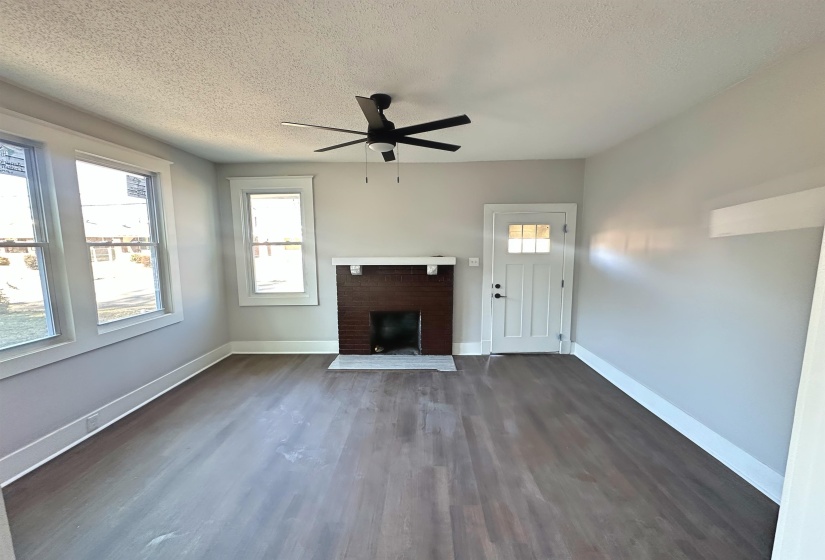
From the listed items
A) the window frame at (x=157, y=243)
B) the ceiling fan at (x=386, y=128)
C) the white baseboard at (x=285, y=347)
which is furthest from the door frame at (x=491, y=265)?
the window frame at (x=157, y=243)

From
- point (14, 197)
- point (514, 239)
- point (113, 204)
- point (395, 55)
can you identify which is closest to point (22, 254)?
point (14, 197)

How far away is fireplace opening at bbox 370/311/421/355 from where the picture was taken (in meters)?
4.50

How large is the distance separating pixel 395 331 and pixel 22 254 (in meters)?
3.60

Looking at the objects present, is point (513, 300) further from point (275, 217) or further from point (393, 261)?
point (275, 217)

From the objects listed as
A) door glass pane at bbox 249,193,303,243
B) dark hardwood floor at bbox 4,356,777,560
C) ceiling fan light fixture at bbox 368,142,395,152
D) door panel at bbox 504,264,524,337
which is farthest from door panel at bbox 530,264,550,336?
door glass pane at bbox 249,193,303,243

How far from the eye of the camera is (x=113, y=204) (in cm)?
284

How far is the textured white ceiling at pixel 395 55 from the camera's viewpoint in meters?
1.49

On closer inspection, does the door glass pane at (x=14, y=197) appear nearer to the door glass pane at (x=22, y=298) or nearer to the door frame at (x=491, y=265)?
the door glass pane at (x=22, y=298)

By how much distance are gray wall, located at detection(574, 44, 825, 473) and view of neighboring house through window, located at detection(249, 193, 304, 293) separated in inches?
155

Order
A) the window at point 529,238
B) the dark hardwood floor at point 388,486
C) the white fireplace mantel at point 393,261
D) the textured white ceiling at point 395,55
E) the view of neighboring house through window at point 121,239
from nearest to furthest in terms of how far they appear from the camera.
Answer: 1. the textured white ceiling at point 395,55
2. the dark hardwood floor at point 388,486
3. the view of neighboring house through window at point 121,239
4. the white fireplace mantel at point 393,261
5. the window at point 529,238

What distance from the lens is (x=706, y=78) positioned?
205 centimetres

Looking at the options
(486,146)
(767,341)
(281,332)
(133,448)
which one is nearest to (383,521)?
(133,448)

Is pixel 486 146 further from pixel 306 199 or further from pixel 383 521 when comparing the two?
pixel 383 521

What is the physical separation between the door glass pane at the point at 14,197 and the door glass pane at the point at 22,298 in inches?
4.4
